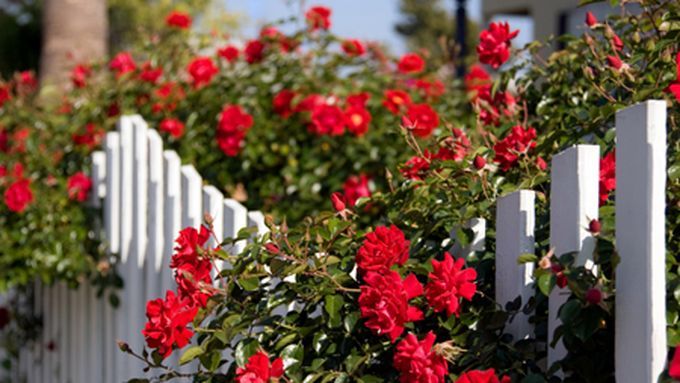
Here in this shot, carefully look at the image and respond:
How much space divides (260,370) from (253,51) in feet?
8.32

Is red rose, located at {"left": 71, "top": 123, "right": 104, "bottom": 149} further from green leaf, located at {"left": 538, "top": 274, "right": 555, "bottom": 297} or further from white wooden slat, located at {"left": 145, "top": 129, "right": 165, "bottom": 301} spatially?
green leaf, located at {"left": 538, "top": 274, "right": 555, "bottom": 297}

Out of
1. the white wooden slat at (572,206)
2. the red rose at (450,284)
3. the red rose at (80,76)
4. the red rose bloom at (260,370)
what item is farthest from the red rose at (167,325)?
the red rose at (80,76)

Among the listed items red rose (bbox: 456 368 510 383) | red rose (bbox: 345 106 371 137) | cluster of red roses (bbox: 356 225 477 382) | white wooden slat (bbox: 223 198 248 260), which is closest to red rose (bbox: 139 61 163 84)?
red rose (bbox: 345 106 371 137)

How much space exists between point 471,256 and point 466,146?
0.41m

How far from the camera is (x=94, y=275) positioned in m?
3.71

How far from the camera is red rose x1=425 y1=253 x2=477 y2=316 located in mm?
1798

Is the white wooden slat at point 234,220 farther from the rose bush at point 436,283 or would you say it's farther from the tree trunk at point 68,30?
the tree trunk at point 68,30

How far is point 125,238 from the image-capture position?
11.8ft

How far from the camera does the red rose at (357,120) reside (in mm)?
3844

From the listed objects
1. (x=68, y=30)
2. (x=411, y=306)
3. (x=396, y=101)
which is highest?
(x=68, y=30)

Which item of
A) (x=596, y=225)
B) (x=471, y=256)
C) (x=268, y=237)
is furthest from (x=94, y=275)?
(x=596, y=225)

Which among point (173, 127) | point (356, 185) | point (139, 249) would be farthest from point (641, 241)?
Answer: point (173, 127)

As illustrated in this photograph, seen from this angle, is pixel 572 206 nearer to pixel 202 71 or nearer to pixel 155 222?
pixel 155 222

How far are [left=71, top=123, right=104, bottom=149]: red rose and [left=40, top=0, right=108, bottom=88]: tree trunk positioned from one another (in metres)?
2.62
